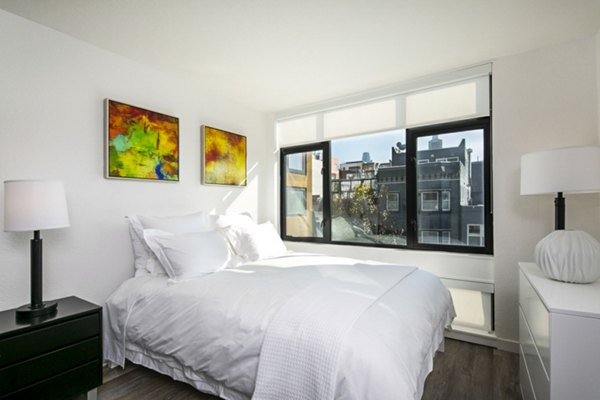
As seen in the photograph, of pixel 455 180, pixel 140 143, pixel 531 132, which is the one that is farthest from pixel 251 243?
pixel 531 132

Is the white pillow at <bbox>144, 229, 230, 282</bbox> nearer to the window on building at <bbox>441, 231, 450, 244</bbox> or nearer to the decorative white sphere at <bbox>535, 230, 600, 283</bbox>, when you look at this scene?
the window on building at <bbox>441, 231, 450, 244</bbox>

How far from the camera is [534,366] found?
5.51ft

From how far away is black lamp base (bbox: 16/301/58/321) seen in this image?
1.82 metres

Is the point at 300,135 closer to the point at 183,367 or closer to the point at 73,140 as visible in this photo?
the point at 73,140

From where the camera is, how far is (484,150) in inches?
116

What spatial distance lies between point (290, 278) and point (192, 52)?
Answer: 201 centimetres

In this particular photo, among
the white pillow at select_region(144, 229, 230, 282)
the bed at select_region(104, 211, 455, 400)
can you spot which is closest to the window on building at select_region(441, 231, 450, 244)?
the bed at select_region(104, 211, 455, 400)

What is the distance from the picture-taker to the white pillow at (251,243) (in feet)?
10.2

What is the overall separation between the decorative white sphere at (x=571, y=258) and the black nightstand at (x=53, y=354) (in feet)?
9.10

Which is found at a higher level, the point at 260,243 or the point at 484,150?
the point at 484,150

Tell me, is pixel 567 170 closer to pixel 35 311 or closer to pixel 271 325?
pixel 271 325

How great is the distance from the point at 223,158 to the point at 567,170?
3.05 m

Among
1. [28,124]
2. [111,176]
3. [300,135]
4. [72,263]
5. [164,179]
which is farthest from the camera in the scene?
[300,135]

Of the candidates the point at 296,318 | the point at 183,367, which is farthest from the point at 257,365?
the point at 183,367
